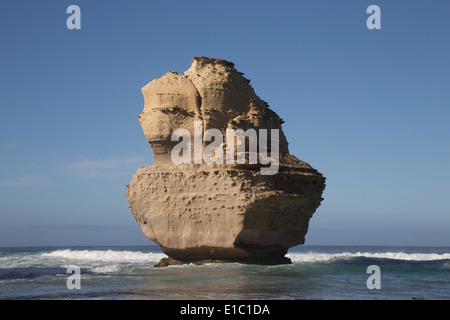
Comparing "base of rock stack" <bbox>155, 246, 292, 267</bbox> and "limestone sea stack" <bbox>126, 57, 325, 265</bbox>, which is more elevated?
"limestone sea stack" <bbox>126, 57, 325, 265</bbox>

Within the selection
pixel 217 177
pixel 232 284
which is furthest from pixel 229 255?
pixel 232 284

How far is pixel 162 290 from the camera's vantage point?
45.7 feet

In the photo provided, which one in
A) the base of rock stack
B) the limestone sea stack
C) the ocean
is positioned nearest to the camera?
the ocean

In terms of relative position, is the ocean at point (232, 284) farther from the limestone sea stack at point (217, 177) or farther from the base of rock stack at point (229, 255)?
the limestone sea stack at point (217, 177)

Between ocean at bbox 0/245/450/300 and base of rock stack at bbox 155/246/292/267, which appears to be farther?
base of rock stack at bbox 155/246/292/267

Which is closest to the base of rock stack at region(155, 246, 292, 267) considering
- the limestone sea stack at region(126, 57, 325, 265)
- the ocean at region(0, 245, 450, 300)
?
the limestone sea stack at region(126, 57, 325, 265)

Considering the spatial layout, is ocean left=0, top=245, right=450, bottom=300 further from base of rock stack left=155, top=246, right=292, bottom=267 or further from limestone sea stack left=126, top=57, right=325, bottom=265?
limestone sea stack left=126, top=57, right=325, bottom=265

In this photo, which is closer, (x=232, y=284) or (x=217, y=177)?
(x=232, y=284)

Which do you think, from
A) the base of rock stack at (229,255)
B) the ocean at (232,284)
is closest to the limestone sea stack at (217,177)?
the base of rock stack at (229,255)

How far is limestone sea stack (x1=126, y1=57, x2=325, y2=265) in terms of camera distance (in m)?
19.5

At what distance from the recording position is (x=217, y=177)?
19.7m

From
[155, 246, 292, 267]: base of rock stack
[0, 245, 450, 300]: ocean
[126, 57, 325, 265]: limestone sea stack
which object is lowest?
[0, 245, 450, 300]: ocean

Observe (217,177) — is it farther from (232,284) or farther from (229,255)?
(232,284)
